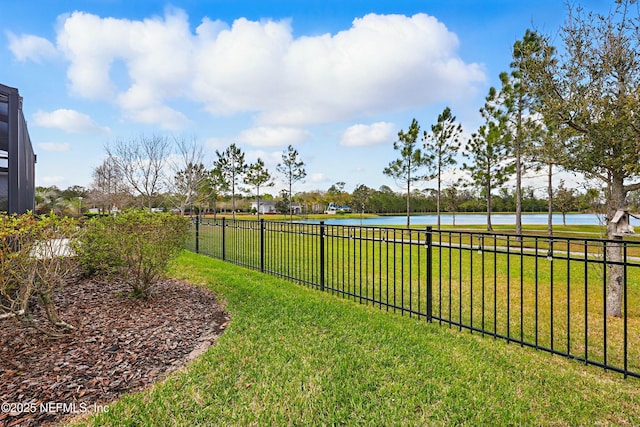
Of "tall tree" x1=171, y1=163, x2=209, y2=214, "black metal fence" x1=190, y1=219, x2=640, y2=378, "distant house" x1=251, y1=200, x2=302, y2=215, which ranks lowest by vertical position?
"black metal fence" x1=190, y1=219, x2=640, y2=378

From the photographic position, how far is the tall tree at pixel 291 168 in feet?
86.4

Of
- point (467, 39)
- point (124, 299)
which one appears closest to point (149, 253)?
point (124, 299)

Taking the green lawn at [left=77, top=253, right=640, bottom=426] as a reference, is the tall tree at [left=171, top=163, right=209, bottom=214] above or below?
above

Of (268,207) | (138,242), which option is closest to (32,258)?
(138,242)

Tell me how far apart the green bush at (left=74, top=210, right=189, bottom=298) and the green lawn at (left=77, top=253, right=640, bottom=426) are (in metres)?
1.61

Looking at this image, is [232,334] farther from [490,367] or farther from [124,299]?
[490,367]

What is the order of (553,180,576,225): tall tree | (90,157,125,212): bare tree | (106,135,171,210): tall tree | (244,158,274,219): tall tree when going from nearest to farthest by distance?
1. (553,180,576,225): tall tree
2. (106,135,171,210): tall tree
3. (90,157,125,212): bare tree
4. (244,158,274,219): tall tree

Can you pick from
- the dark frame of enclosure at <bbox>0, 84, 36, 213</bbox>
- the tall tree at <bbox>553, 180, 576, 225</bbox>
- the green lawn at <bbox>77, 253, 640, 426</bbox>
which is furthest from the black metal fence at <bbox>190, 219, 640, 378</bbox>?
the tall tree at <bbox>553, 180, 576, 225</bbox>

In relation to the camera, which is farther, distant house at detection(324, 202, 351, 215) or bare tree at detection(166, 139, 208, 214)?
distant house at detection(324, 202, 351, 215)

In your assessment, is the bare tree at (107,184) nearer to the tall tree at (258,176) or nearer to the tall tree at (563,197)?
the tall tree at (258,176)

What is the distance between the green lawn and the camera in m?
1.92

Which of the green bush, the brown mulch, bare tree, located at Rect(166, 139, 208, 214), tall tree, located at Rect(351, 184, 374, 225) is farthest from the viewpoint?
tall tree, located at Rect(351, 184, 374, 225)

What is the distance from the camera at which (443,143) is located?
1911 centimetres

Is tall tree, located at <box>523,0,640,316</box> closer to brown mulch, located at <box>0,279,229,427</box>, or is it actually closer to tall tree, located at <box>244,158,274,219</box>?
brown mulch, located at <box>0,279,229,427</box>
